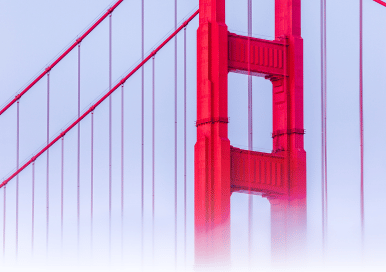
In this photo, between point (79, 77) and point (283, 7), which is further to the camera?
point (79, 77)

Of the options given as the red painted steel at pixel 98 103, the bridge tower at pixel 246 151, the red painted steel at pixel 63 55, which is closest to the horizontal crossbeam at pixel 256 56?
the bridge tower at pixel 246 151

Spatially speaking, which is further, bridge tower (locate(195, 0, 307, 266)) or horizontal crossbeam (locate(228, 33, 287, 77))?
horizontal crossbeam (locate(228, 33, 287, 77))

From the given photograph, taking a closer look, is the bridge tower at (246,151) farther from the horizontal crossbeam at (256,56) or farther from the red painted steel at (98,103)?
the red painted steel at (98,103)

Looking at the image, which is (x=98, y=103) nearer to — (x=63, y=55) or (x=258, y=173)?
(x=63, y=55)

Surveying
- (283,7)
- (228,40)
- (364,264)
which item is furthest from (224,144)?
(364,264)

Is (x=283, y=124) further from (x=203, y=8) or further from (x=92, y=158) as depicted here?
(x=92, y=158)

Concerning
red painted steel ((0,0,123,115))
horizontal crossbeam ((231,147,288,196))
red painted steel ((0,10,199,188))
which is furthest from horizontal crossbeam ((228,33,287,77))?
red painted steel ((0,0,123,115))

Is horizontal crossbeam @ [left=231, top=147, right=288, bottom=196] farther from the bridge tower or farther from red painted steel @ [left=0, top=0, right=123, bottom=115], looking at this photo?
red painted steel @ [left=0, top=0, right=123, bottom=115]
